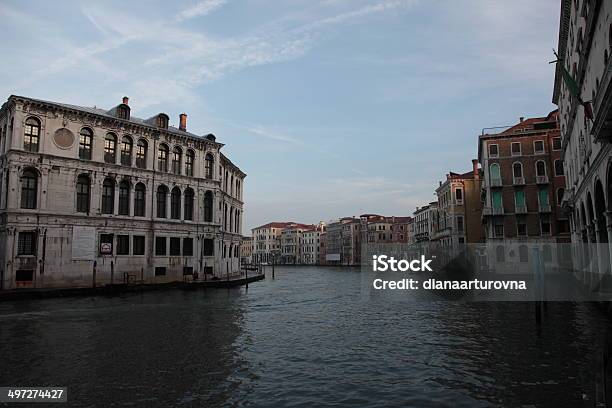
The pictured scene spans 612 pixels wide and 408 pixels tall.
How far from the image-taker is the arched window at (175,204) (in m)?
33.8

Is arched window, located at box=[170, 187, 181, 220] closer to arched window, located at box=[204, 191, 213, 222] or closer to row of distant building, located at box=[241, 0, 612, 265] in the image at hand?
arched window, located at box=[204, 191, 213, 222]

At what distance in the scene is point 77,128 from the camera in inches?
1139

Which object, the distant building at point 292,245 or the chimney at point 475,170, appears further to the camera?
the distant building at point 292,245

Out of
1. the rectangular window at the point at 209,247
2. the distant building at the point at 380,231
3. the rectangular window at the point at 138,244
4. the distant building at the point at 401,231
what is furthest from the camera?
the distant building at the point at 380,231

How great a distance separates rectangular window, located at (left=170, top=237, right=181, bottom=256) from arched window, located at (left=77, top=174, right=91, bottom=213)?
663cm

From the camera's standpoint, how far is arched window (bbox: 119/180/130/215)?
101 ft

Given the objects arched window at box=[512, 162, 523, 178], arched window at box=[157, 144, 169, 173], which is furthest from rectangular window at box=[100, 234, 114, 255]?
arched window at box=[512, 162, 523, 178]

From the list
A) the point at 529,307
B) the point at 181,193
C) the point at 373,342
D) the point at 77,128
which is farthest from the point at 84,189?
the point at 529,307

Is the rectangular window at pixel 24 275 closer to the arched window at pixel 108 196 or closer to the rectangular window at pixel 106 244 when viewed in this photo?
the rectangular window at pixel 106 244

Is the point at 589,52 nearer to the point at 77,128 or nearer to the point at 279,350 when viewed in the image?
the point at 279,350

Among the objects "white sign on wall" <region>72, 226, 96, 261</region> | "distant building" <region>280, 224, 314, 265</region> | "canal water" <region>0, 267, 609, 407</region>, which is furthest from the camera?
"distant building" <region>280, 224, 314, 265</region>

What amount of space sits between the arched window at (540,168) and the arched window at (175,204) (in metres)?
33.6

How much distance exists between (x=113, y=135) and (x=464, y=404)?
29.8 meters

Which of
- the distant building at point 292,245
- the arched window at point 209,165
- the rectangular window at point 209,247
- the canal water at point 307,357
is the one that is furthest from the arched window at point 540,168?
the distant building at point 292,245
